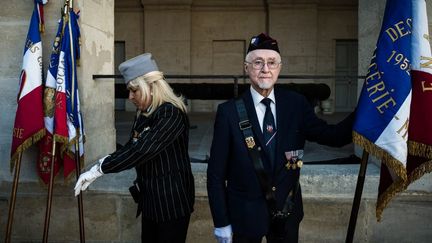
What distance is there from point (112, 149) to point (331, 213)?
2.16m

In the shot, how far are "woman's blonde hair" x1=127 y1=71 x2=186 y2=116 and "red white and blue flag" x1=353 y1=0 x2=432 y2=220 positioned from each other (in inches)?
40.5

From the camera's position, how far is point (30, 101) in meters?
3.34

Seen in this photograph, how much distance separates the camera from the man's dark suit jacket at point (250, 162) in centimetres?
223

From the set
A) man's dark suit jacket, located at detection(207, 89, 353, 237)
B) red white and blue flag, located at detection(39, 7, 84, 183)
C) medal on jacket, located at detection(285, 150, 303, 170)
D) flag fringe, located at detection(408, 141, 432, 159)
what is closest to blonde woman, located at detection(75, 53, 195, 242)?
man's dark suit jacket, located at detection(207, 89, 353, 237)

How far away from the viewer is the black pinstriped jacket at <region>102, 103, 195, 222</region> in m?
2.38

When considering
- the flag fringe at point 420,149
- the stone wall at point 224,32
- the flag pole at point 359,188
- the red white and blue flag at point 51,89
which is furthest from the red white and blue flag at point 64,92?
the stone wall at point 224,32

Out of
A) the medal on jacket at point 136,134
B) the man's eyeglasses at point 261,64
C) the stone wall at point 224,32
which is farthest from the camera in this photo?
the stone wall at point 224,32

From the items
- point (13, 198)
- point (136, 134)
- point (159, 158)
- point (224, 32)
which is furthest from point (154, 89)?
point (224, 32)

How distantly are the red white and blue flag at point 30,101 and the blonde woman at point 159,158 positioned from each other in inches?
43.0

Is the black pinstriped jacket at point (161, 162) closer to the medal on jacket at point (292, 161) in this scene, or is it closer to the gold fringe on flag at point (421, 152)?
the medal on jacket at point (292, 161)

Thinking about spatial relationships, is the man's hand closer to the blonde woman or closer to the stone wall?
the blonde woman

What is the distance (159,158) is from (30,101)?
4.48ft

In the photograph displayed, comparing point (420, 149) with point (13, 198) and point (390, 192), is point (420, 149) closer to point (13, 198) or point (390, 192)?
point (390, 192)

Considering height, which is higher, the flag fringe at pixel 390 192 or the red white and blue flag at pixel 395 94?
the red white and blue flag at pixel 395 94
